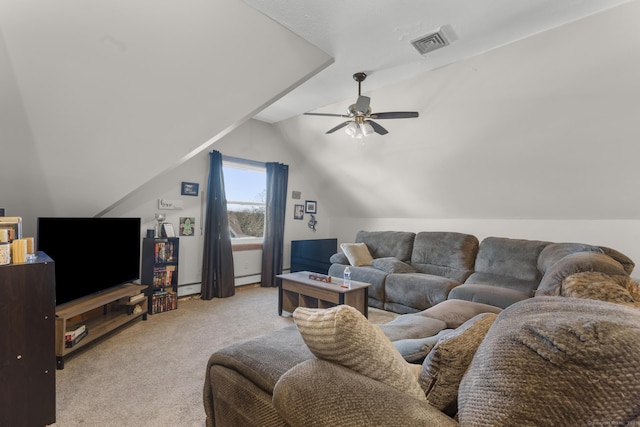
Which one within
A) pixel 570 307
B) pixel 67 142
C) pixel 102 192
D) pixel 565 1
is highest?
pixel 565 1

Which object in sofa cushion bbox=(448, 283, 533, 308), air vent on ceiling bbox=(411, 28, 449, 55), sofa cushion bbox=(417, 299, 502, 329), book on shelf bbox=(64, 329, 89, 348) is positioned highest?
air vent on ceiling bbox=(411, 28, 449, 55)

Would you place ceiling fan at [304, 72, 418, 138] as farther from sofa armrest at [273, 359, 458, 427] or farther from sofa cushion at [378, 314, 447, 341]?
sofa armrest at [273, 359, 458, 427]

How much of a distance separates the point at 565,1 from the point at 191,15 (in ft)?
8.61

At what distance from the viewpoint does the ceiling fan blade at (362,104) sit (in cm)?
299

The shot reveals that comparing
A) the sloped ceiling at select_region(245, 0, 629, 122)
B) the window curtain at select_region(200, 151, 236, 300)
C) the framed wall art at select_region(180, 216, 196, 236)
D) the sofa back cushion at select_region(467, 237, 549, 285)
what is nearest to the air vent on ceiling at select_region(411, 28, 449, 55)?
the sloped ceiling at select_region(245, 0, 629, 122)

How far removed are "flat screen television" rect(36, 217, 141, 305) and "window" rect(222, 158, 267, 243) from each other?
1.66 meters

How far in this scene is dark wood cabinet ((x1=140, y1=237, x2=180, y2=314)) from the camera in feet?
11.6

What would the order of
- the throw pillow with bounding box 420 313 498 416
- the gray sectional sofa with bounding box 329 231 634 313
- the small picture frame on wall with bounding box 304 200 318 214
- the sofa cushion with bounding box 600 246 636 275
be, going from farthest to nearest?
1. the small picture frame on wall with bounding box 304 200 318 214
2. the gray sectional sofa with bounding box 329 231 634 313
3. the sofa cushion with bounding box 600 246 636 275
4. the throw pillow with bounding box 420 313 498 416

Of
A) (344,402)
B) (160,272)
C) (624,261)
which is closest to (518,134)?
Result: (624,261)

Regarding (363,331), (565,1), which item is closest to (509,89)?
(565,1)

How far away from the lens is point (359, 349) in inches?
36.9

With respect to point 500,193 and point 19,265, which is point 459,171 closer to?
point 500,193

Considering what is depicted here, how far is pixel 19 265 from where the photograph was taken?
1.65 meters

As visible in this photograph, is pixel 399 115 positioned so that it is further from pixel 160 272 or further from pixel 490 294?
pixel 160 272
